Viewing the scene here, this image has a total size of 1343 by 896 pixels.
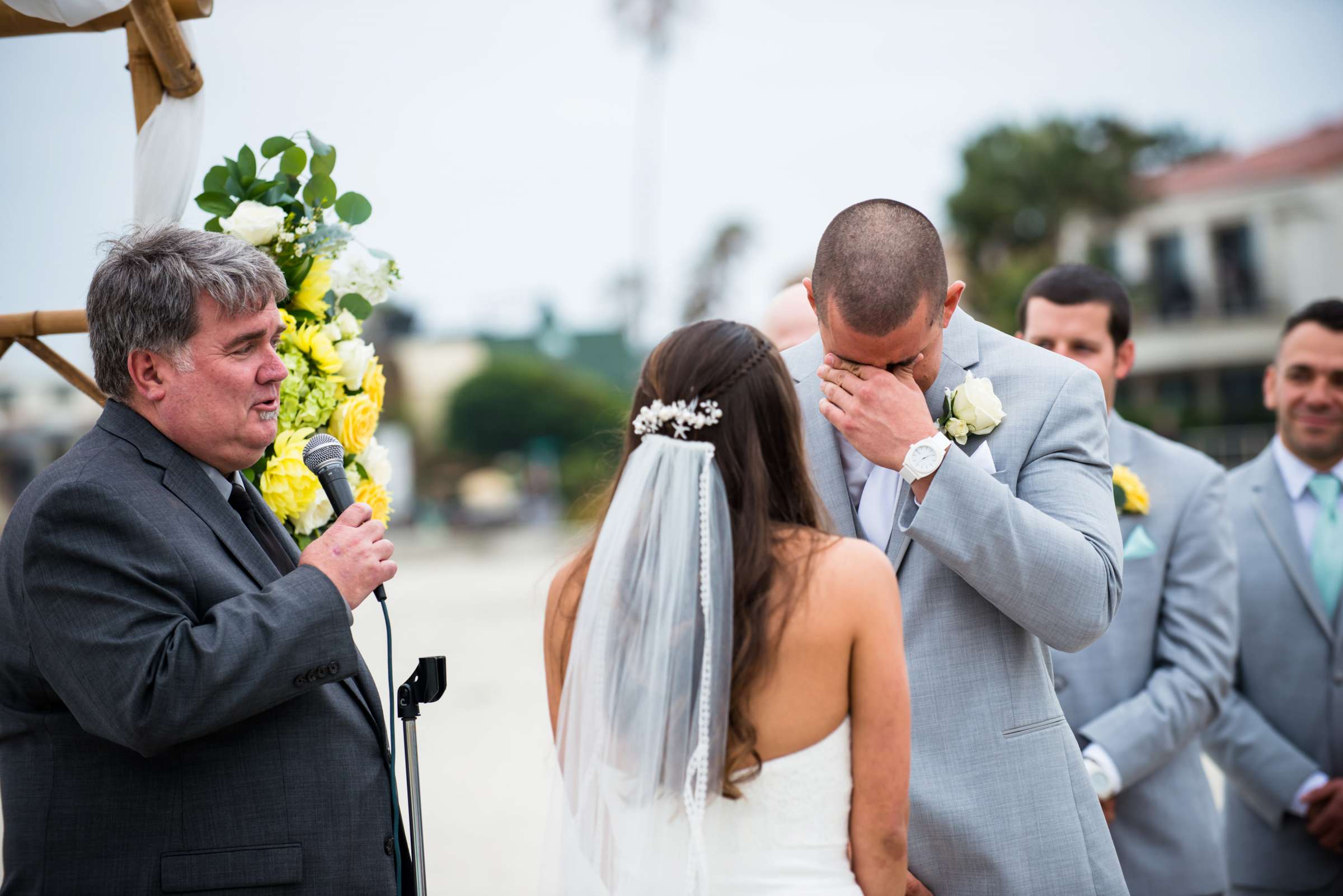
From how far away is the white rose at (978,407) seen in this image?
263cm

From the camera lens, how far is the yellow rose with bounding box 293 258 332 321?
10.5 feet

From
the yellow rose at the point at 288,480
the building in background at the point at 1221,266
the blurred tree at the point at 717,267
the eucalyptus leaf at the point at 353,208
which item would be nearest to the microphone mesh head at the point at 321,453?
the yellow rose at the point at 288,480

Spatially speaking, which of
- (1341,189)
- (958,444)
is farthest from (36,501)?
(1341,189)

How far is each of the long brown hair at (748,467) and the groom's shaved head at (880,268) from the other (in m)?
0.34

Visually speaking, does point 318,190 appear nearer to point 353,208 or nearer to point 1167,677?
point 353,208

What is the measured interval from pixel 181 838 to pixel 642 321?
1957 inches

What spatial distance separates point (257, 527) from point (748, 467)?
1.32 m

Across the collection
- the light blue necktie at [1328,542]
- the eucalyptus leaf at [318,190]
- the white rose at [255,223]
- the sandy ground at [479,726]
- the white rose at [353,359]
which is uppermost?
the eucalyptus leaf at [318,190]

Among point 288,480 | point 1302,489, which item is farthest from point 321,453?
point 1302,489

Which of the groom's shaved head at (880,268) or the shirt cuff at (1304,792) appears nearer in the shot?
the groom's shaved head at (880,268)

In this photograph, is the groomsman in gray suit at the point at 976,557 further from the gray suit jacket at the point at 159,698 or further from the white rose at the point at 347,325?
the white rose at the point at 347,325

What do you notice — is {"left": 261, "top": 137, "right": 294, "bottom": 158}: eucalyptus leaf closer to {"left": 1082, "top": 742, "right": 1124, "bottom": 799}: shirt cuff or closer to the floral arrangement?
the floral arrangement

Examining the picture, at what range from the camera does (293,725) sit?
249 cm

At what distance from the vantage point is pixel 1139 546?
11.8 ft
